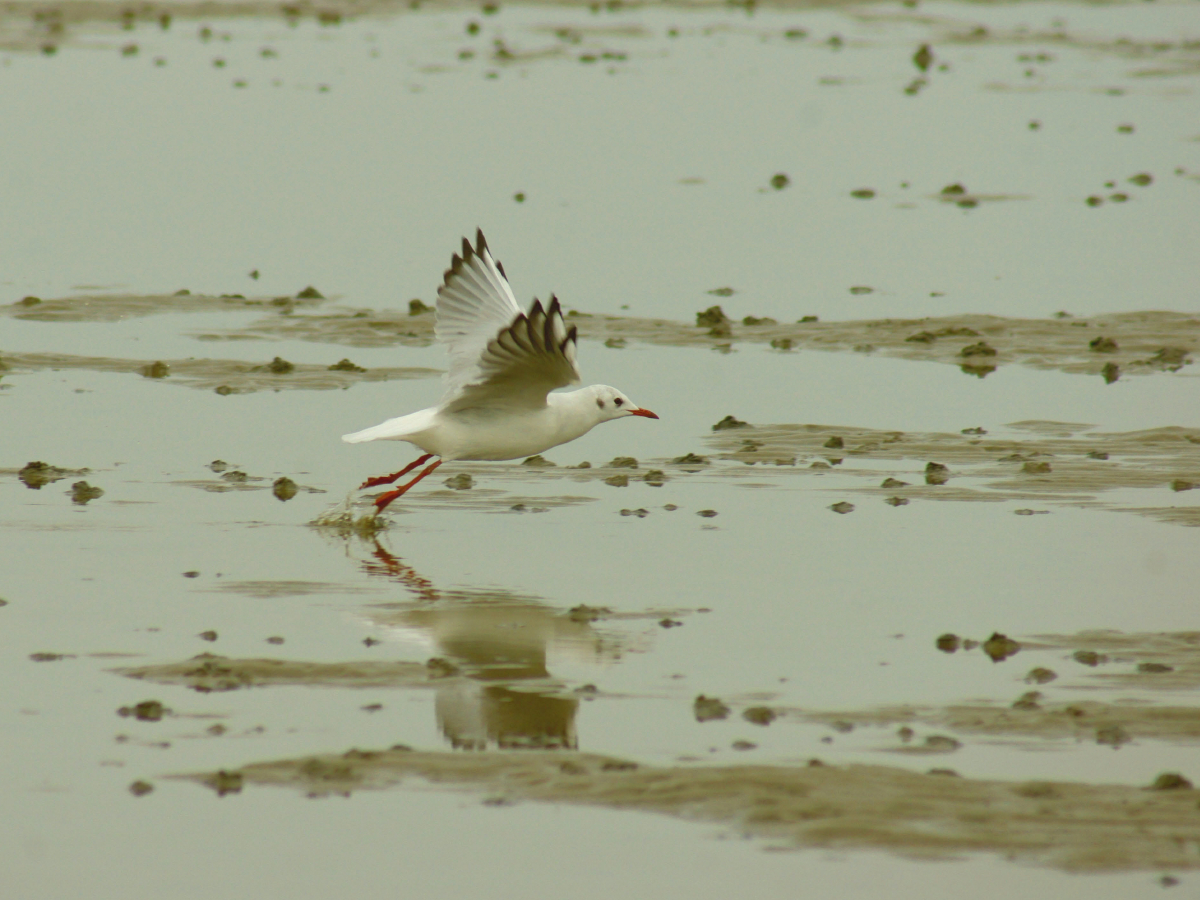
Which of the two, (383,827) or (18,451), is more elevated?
(18,451)

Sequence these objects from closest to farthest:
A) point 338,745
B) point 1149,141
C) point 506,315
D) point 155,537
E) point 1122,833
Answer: point 1122,833 < point 338,745 < point 155,537 < point 506,315 < point 1149,141

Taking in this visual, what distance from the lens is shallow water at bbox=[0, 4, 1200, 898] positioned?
729 centimetres

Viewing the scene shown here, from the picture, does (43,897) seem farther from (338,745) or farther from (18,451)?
(18,451)

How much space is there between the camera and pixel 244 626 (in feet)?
31.2

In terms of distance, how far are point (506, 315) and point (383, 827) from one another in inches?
208

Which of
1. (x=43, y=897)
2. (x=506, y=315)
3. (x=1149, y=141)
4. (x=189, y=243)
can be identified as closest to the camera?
(x=43, y=897)

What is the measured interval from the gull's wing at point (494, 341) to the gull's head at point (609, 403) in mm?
472

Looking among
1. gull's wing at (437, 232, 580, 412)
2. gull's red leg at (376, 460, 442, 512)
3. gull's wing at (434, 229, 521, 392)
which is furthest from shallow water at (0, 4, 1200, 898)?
gull's wing at (434, 229, 521, 392)

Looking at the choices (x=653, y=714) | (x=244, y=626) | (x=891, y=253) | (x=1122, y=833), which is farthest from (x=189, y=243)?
(x=1122, y=833)

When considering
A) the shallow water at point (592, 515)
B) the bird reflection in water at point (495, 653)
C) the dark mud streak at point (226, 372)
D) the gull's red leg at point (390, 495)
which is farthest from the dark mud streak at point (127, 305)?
the bird reflection in water at point (495, 653)

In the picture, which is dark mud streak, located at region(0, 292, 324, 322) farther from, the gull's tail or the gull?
the gull's tail

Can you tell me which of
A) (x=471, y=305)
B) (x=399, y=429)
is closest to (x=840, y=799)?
(x=399, y=429)

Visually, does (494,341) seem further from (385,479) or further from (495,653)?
(495,653)

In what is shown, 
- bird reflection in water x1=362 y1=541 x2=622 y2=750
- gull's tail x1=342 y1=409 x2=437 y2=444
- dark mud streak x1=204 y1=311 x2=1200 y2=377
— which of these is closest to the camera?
bird reflection in water x1=362 y1=541 x2=622 y2=750
